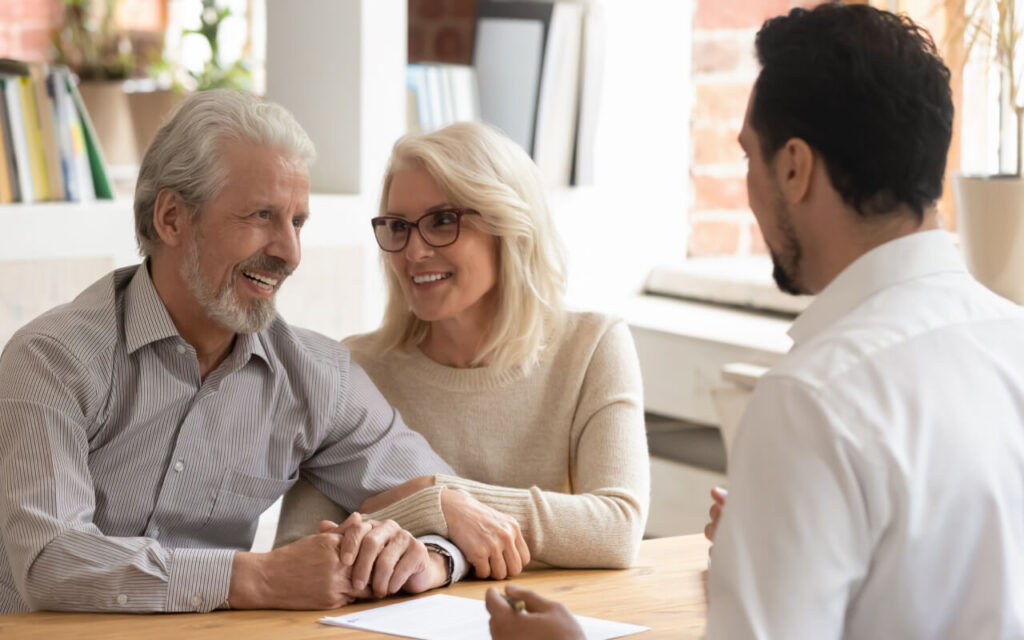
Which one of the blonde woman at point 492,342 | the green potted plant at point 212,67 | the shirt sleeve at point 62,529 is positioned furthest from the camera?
the green potted plant at point 212,67

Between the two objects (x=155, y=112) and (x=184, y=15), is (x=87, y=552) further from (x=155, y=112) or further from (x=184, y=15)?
(x=184, y=15)

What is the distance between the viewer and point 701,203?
13.3 feet

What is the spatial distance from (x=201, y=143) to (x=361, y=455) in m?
0.55

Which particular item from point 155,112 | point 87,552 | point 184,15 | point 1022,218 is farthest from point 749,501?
point 184,15

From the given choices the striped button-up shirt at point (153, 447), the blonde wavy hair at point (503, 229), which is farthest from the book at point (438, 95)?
the striped button-up shirt at point (153, 447)

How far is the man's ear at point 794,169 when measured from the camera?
3.97 ft

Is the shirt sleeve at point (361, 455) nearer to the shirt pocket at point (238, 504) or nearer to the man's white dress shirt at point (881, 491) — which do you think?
the shirt pocket at point (238, 504)

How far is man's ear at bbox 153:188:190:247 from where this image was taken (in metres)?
1.99

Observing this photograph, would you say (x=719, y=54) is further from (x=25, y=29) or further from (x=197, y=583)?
(x=25, y=29)

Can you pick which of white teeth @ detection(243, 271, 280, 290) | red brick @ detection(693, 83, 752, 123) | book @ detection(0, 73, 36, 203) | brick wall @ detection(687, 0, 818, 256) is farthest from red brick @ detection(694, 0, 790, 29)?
white teeth @ detection(243, 271, 280, 290)

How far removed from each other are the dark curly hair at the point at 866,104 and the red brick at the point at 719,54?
2697 millimetres

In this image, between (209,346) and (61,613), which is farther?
(209,346)

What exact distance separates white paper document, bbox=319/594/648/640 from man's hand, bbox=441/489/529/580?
0.12 m

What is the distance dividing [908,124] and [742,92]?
2778 mm
